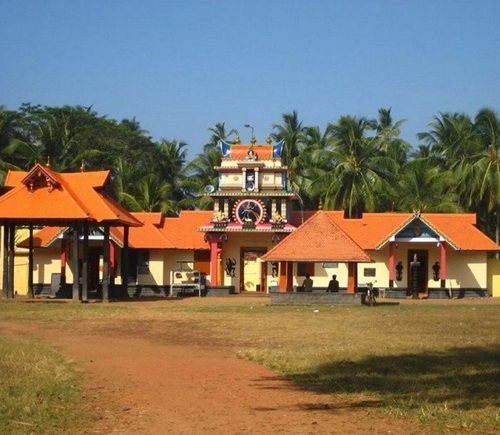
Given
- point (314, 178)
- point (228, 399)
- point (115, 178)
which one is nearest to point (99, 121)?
point (115, 178)

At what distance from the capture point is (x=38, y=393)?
11.7 metres

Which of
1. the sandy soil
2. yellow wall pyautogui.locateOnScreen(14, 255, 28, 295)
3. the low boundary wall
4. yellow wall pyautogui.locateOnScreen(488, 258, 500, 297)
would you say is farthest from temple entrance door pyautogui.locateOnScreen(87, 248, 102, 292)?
the sandy soil

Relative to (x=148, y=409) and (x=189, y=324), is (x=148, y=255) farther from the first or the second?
(x=148, y=409)

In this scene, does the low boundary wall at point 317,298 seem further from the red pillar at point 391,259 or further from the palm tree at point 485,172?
the palm tree at point 485,172

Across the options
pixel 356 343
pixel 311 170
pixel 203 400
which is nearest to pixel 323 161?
pixel 311 170

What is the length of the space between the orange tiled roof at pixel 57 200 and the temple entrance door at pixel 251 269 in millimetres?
8404

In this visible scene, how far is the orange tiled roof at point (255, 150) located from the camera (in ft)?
139

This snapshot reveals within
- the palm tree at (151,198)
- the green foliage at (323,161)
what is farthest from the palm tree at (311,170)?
the palm tree at (151,198)

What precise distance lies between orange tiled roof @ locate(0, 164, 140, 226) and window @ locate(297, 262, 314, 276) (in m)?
9.20

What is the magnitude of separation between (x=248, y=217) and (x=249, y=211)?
28cm

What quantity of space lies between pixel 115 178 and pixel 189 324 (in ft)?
107

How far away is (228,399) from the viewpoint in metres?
11.6

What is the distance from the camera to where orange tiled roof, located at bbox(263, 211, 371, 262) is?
33531 millimetres

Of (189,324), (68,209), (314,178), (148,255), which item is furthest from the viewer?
(314,178)
